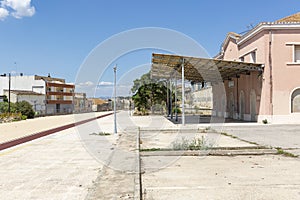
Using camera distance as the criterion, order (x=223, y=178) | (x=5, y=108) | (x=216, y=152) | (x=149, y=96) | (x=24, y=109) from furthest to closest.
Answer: (x=149, y=96)
(x=5, y=108)
(x=24, y=109)
(x=216, y=152)
(x=223, y=178)

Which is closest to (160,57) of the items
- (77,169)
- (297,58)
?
(297,58)

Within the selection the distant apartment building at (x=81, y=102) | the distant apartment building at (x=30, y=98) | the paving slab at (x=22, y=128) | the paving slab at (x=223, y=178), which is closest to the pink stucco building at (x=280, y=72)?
the paving slab at (x=223, y=178)

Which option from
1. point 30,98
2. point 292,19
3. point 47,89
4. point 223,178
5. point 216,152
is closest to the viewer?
point 223,178

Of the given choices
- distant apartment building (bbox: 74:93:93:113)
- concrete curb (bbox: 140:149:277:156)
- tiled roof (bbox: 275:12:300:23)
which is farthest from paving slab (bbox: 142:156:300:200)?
distant apartment building (bbox: 74:93:93:113)

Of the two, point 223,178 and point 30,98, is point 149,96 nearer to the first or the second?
point 30,98

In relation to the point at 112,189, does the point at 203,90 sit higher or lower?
higher

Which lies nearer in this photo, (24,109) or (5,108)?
(24,109)

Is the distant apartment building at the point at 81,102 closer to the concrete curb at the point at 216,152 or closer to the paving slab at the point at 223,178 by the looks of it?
the concrete curb at the point at 216,152

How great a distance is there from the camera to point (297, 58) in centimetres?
2098

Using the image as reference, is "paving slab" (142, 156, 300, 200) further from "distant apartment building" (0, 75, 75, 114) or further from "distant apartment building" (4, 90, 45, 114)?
"distant apartment building" (0, 75, 75, 114)

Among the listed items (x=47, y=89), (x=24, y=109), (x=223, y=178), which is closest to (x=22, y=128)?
(x=24, y=109)

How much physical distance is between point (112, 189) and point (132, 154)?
3.89m

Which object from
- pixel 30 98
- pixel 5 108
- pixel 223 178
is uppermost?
pixel 30 98

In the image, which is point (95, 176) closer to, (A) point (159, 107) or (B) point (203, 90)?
(A) point (159, 107)
